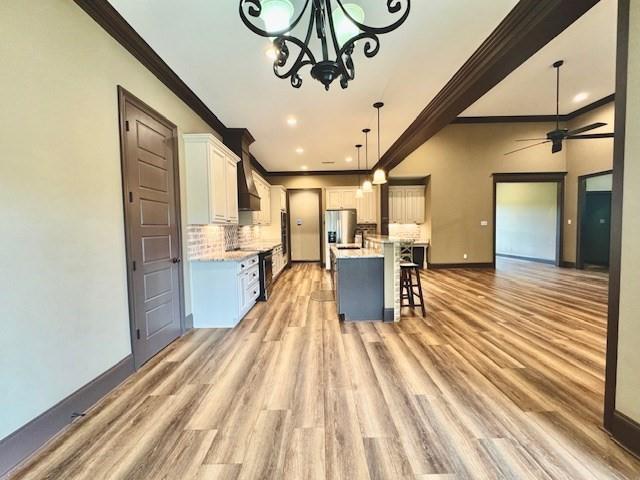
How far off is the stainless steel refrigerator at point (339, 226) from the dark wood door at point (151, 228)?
4.91 metres

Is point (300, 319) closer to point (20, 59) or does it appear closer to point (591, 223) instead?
point (20, 59)

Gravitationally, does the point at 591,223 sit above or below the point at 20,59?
below

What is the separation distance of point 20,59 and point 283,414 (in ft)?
8.38

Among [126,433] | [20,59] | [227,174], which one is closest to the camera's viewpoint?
[20,59]

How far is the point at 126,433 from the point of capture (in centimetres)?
167

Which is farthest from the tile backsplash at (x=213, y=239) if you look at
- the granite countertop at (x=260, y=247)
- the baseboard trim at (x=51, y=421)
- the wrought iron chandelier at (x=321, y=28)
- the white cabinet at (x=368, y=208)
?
the white cabinet at (x=368, y=208)

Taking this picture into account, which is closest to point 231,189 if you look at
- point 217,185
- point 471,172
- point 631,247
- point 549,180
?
point 217,185

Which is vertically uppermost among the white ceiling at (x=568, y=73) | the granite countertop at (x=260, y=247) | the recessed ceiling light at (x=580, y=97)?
the recessed ceiling light at (x=580, y=97)

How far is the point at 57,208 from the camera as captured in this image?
1.71 metres

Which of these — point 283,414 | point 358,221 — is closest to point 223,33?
point 283,414

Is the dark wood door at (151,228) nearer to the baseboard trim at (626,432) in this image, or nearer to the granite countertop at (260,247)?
the granite countertop at (260,247)

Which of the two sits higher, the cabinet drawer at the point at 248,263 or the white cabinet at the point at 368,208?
the white cabinet at the point at 368,208

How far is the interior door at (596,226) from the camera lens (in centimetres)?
685

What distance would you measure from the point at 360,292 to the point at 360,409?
1.88m
